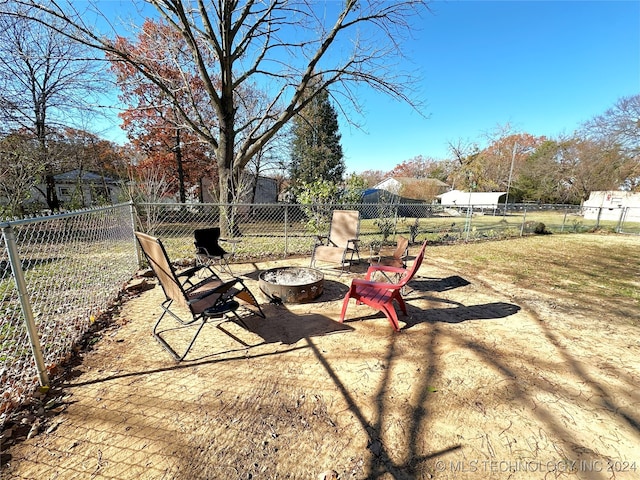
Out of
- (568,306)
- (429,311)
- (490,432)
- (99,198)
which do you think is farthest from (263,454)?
(99,198)

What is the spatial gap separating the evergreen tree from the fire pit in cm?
1771

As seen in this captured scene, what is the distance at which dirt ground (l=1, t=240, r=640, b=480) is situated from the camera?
1.65m

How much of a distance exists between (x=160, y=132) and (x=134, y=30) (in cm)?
1189

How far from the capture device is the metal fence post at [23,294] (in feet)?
6.66

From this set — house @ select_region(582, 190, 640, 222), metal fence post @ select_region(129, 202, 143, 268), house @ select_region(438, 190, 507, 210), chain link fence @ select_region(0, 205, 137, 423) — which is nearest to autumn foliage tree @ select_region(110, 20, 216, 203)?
metal fence post @ select_region(129, 202, 143, 268)

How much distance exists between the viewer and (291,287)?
3.93 m

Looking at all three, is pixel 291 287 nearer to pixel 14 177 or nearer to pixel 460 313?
pixel 460 313

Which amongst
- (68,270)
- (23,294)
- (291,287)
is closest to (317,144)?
(68,270)

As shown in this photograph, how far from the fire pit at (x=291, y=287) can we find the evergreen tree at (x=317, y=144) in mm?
17707

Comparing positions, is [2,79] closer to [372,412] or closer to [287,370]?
[287,370]

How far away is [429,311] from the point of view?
12.7 feet

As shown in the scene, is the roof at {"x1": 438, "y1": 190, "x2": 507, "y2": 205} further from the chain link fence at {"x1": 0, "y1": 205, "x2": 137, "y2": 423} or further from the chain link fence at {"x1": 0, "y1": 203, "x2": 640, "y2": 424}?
the chain link fence at {"x1": 0, "y1": 205, "x2": 137, "y2": 423}

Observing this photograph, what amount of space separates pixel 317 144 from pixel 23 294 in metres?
21.6

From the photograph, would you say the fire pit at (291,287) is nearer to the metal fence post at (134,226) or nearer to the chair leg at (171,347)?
the chair leg at (171,347)
